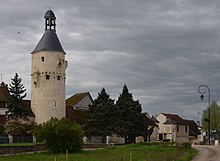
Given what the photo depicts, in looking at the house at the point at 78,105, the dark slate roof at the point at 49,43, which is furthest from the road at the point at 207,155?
the house at the point at 78,105

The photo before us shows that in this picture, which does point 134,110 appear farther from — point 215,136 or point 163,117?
point 163,117

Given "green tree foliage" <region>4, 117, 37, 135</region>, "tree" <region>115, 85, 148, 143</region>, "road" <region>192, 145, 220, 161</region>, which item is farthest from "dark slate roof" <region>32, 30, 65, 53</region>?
"road" <region>192, 145, 220, 161</region>

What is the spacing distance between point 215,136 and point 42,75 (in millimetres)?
35329

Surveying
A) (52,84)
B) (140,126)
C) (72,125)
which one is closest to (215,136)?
(140,126)

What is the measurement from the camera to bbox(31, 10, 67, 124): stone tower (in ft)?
275

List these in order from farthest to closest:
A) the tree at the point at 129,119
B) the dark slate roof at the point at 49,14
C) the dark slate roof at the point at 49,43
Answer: the dark slate roof at the point at 49,14 → the dark slate roof at the point at 49,43 → the tree at the point at 129,119

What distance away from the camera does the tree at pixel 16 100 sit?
75381mm

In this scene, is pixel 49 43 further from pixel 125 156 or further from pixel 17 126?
pixel 125 156

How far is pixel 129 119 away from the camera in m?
76.3

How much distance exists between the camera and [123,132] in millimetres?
74125

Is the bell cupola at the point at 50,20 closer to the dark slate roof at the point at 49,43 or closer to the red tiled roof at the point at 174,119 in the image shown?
the dark slate roof at the point at 49,43

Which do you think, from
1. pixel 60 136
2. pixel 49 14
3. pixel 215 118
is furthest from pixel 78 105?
pixel 60 136

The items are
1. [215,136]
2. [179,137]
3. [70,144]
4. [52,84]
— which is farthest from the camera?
[179,137]

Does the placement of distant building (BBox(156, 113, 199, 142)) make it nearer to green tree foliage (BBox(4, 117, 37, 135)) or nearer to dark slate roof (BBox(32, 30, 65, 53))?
dark slate roof (BBox(32, 30, 65, 53))
